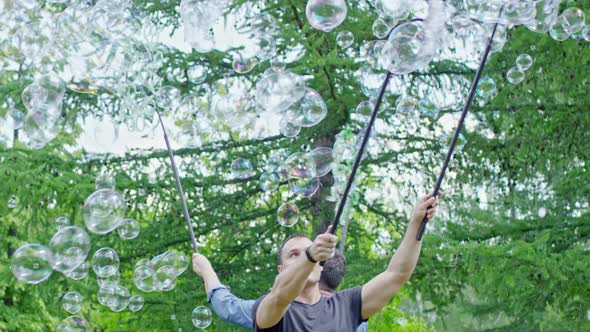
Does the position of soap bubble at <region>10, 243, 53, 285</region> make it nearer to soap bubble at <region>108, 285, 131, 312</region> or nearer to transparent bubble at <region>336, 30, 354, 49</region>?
soap bubble at <region>108, 285, 131, 312</region>

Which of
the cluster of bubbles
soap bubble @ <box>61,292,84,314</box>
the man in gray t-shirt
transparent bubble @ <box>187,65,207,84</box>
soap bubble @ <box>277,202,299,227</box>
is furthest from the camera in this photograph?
transparent bubble @ <box>187,65,207,84</box>

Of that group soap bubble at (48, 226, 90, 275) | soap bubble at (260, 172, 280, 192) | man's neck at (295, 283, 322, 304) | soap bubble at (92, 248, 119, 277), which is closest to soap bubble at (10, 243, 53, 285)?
soap bubble at (48, 226, 90, 275)

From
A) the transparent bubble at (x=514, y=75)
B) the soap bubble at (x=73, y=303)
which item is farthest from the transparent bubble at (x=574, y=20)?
the soap bubble at (x=73, y=303)

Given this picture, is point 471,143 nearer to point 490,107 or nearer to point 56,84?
point 490,107

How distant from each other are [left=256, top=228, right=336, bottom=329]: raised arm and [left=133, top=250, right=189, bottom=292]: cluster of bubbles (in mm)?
1846

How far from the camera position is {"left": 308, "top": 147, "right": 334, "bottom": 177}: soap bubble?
16.8ft

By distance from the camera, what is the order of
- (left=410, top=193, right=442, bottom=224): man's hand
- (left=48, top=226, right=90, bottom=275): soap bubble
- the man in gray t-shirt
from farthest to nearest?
(left=48, top=226, right=90, bottom=275): soap bubble < (left=410, top=193, right=442, bottom=224): man's hand < the man in gray t-shirt

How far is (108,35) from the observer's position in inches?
181

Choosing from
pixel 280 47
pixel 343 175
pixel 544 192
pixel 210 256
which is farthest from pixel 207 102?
pixel 544 192

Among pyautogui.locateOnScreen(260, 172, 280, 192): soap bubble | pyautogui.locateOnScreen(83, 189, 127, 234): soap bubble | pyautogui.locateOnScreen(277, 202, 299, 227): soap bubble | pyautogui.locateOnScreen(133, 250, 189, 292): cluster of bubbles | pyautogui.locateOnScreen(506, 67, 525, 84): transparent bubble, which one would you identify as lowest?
pyautogui.locateOnScreen(133, 250, 189, 292): cluster of bubbles

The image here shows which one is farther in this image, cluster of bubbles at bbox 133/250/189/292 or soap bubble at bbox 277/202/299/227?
soap bubble at bbox 277/202/299/227

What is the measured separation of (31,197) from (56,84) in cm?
290

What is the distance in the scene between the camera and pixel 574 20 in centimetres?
514

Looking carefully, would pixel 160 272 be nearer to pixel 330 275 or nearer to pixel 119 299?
pixel 119 299
